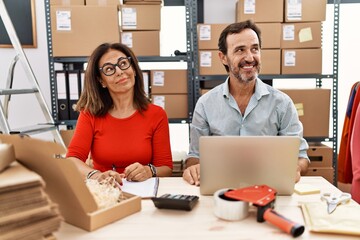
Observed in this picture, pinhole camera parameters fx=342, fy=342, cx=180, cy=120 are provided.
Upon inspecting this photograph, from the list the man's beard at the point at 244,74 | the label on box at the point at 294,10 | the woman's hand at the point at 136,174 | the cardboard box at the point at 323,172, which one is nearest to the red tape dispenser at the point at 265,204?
the woman's hand at the point at 136,174

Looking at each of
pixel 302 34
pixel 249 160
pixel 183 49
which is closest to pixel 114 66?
pixel 249 160

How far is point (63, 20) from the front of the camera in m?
2.46

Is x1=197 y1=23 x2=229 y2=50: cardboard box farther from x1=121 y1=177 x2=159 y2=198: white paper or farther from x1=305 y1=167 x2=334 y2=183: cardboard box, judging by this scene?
x1=121 y1=177 x2=159 y2=198: white paper

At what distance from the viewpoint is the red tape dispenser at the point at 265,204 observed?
0.83 meters

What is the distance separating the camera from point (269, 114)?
179 centimetres

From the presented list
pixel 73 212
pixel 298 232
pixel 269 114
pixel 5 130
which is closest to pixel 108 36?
pixel 5 130

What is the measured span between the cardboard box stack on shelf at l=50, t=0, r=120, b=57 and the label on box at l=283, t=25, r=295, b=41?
1224mm

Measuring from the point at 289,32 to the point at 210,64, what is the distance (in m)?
0.62

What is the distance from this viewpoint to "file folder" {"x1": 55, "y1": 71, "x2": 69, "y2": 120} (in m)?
2.56

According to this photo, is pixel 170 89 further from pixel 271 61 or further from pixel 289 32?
pixel 289 32

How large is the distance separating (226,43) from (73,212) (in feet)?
4.49

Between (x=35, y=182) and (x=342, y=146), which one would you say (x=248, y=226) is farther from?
(x=342, y=146)

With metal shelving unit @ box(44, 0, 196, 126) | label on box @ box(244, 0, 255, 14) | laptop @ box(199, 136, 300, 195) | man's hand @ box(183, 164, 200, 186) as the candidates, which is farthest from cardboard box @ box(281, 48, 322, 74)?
laptop @ box(199, 136, 300, 195)

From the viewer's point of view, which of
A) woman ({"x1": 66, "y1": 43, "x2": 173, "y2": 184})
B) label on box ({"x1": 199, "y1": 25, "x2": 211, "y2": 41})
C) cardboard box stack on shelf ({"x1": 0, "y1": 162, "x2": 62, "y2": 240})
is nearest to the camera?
cardboard box stack on shelf ({"x1": 0, "y1": 162, "x2": 62, "y2": 240})
